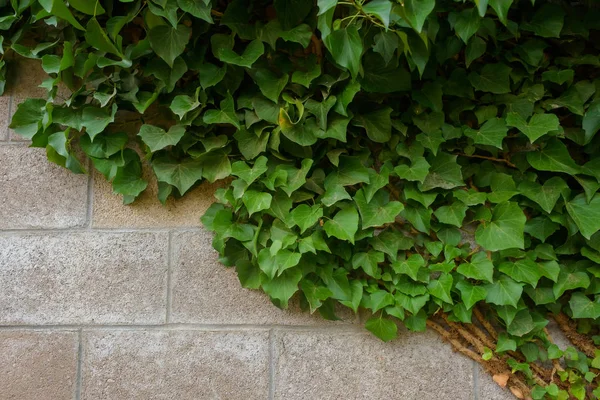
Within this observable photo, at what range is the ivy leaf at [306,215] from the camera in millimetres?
1434

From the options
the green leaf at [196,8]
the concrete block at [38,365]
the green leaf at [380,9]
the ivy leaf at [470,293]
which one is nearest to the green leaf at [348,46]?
the green leaf at [380,9]

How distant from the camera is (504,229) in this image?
4.71 feet

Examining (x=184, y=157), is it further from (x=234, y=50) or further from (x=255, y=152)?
(x=234, y=50)

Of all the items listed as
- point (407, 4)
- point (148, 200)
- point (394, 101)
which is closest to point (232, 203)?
point (148, 200)

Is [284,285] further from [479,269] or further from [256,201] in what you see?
[479,269]

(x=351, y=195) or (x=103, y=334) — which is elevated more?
(x=351, y=195)

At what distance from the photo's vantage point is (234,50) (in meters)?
1.56

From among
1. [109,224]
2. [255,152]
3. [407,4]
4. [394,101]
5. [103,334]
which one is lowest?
[103,334]

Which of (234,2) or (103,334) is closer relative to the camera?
(234,2)

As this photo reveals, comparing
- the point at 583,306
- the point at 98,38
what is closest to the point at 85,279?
the point at 98,38

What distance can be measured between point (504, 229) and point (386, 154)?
39 centimetres

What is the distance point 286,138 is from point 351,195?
0.82 ft

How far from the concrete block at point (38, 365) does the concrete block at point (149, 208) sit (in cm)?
38

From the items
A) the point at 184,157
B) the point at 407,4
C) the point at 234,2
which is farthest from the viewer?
the point at 184,157
